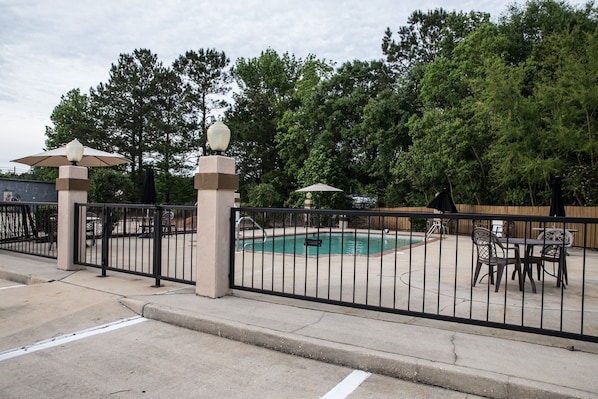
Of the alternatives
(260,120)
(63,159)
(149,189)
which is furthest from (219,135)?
(260,120)

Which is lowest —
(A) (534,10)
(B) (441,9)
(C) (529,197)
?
(C) (529,197)

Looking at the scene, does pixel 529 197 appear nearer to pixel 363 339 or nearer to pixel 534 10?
pixel 534 10

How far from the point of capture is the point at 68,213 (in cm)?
740

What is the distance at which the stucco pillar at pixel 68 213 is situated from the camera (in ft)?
24.2

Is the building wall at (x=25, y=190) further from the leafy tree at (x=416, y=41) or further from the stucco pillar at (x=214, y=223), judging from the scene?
the leafy tree at (x=416, y=41)

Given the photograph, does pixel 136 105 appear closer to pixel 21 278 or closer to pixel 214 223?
pixel 21 278

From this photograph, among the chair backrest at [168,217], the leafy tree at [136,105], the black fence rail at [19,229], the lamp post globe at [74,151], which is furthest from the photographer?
the leafy tree at [136,105]

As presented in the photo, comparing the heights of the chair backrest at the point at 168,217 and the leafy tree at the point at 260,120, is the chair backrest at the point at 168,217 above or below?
below

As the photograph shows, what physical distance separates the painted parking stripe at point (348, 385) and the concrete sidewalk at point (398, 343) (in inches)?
4.3

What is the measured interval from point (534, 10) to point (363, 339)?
25031mm

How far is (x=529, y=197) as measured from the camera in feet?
68.2

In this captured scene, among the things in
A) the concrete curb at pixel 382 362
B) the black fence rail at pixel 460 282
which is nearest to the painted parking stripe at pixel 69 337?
the concrete curb at pixel 382 362

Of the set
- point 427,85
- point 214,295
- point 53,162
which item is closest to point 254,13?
point 53,162

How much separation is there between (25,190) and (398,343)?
20.6 meters
